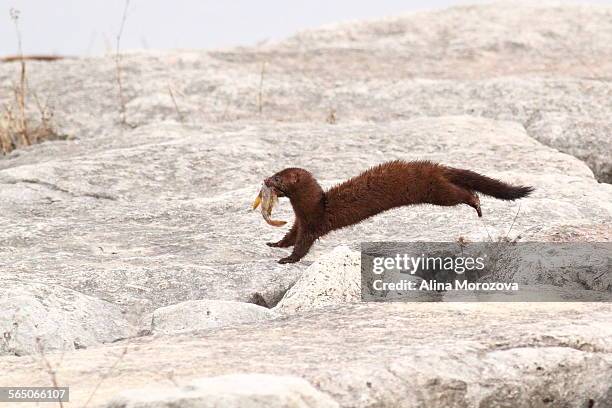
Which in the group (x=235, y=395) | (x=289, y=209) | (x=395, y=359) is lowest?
(x=289, y=209)

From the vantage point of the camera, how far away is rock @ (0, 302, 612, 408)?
3271 mm

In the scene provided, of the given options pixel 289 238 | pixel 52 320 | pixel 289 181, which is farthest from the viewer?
pixel 289 238

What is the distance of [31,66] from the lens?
10805mm

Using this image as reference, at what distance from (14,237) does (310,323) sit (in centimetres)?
239

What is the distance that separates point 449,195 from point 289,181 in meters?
0.74

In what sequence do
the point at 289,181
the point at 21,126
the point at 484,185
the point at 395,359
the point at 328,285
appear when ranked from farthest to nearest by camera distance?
the point at 21,126 → the point at 484,185 → the point at 289,181 → the point at 328,285 → the point at 395,359

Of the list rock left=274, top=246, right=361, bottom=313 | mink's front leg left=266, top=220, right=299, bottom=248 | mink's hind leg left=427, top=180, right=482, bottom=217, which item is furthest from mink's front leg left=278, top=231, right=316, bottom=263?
mink's hind leg left=427, top=180, right=482, bottom=217

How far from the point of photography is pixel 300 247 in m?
5.37

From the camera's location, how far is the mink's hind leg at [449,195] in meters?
5.36

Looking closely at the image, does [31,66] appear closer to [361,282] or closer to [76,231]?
[76,231]

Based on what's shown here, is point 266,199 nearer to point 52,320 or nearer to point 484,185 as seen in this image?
point 484,185

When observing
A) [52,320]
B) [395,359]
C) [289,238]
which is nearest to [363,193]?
[289,238]

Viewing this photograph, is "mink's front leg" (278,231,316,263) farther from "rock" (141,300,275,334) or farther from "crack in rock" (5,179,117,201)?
"crack in rock" (5,179,117,201)

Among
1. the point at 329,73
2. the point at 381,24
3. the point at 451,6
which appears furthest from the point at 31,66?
the point at 451,6
